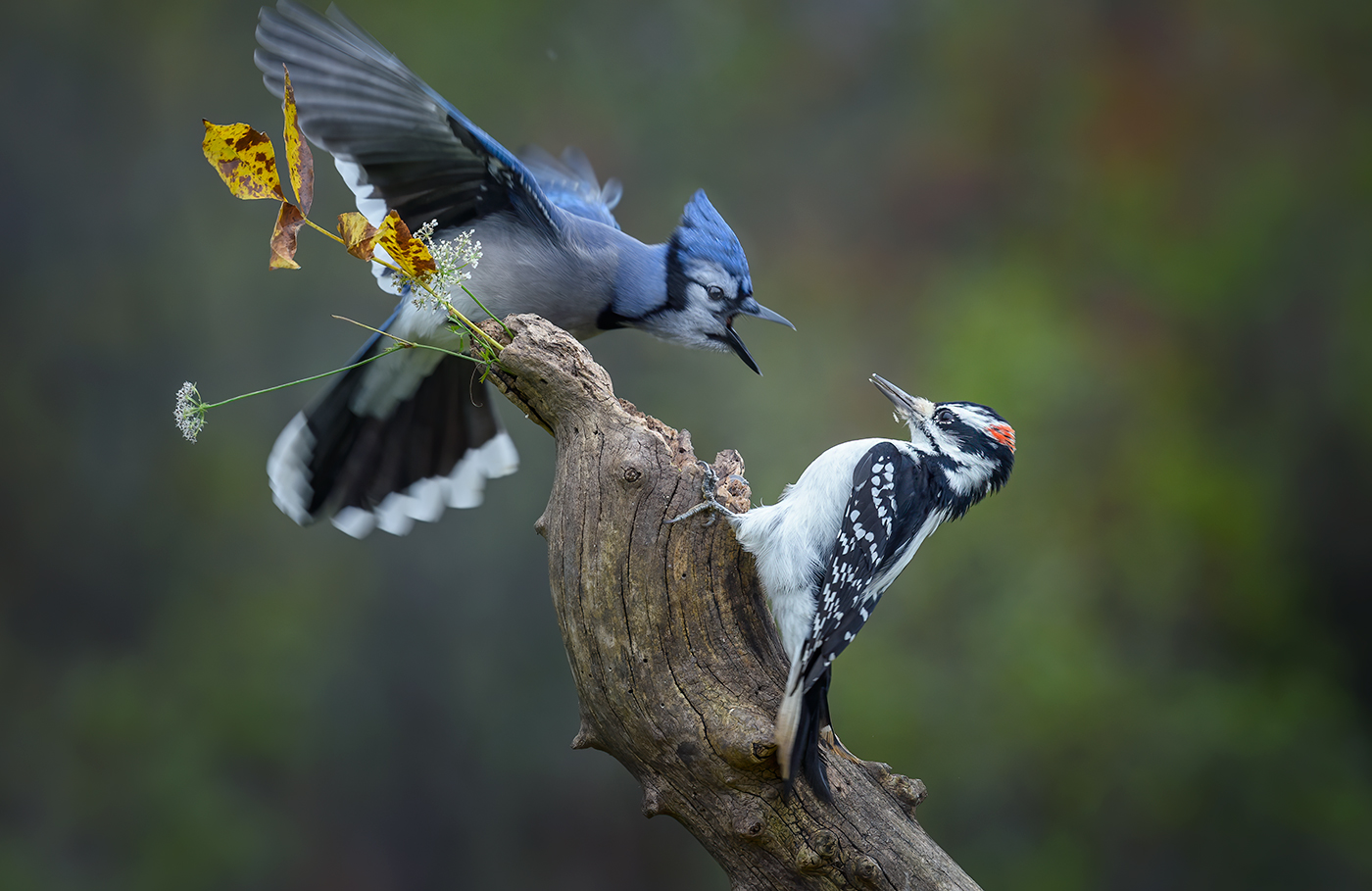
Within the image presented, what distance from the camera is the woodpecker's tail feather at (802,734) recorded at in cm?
204

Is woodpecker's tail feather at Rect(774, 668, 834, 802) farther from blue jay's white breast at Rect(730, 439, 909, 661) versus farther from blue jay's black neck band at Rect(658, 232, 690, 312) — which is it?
blue jay's black neck band at Rect(658, 232, 690, 312)

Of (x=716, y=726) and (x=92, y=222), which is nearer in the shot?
(x=716, y=726)

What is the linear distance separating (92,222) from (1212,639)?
16.2 feet

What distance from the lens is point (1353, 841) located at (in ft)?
13.0

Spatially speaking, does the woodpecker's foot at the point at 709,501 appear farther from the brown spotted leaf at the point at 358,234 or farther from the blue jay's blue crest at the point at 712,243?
the brown spotted leaf at the point at 358,234

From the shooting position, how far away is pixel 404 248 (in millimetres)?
2082

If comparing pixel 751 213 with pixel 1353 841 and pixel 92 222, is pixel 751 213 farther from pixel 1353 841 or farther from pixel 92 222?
pixel 1353 841

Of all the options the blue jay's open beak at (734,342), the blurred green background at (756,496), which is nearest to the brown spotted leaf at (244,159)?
the blue jay's open beak at (734,342)

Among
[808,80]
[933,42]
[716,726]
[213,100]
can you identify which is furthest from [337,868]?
[933,42]

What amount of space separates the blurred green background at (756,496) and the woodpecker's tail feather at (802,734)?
188cm

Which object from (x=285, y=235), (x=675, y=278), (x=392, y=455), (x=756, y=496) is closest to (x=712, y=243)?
(x=675, y=278)

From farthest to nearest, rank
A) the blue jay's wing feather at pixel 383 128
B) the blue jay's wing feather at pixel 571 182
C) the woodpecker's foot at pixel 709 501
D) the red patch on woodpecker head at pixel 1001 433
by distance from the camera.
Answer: the blue jay's wing feather at pixel 571 182 → the red patch on woodpecker head at pixel 1001 433 → the blue jay's wing feather at pixel 383 128 → the woodpecker's foot at pixel 709 501

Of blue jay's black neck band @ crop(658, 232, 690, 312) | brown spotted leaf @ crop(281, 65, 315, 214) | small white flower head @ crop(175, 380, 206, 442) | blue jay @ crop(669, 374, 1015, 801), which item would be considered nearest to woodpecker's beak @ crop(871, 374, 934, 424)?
blue jay @ crop(669, 374, 1015, 801)

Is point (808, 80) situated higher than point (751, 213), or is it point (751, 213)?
point (808, 80)
